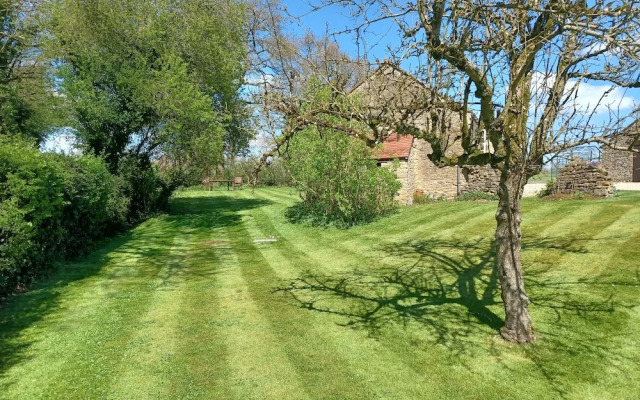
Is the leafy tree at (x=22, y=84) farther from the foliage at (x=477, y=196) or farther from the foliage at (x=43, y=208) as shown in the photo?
the foliage at (x=477, y=196)

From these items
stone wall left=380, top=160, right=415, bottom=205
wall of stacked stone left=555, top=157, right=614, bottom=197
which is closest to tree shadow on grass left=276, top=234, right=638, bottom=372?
wall of stacked stone left=555, top=157, right=614, bottom=197

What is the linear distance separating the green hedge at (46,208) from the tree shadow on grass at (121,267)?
1.36 feet

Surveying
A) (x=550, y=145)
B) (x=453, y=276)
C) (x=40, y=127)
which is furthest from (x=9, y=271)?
(x=40, y=127)

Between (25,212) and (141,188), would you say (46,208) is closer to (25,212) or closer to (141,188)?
(25,212)

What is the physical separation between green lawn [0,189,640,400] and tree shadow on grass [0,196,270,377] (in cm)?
6

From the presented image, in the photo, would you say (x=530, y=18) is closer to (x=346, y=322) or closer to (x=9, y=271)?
(x=346, y=322)

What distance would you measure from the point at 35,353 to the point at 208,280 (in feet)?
12.1

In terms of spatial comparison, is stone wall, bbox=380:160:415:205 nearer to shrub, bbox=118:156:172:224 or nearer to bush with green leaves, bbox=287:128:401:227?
bush with green leaves, bbox=287:128:401:227

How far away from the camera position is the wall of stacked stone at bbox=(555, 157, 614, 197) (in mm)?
14031

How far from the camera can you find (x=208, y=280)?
8.70 meters

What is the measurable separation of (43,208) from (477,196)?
17.6m

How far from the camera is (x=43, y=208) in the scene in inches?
325

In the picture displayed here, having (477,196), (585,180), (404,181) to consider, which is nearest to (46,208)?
(404,181)

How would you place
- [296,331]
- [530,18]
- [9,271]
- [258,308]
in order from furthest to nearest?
[9,271] → [258,308] → [296,331] → [530,18]
